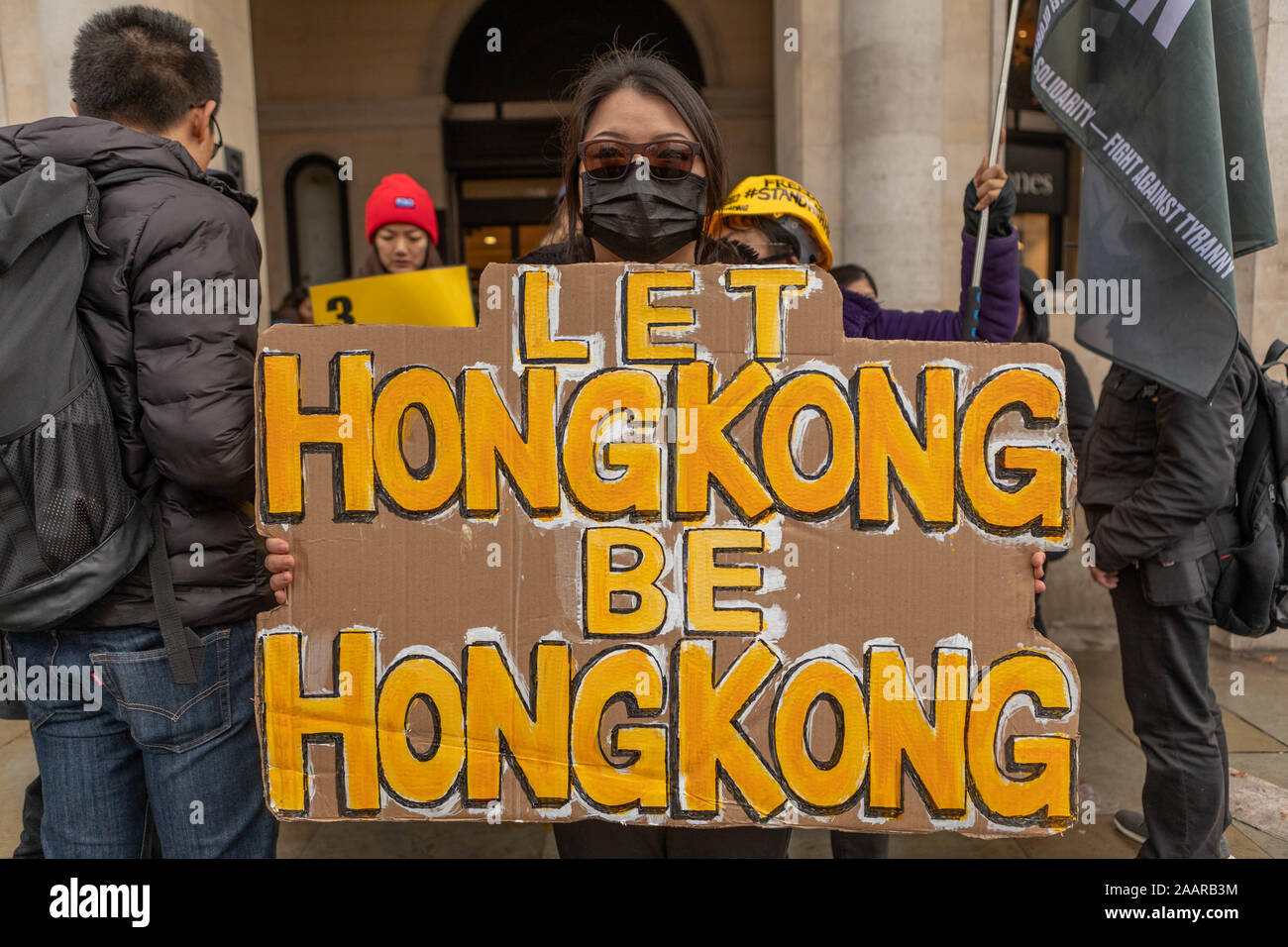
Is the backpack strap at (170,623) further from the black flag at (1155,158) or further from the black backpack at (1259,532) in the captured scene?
the black backpack at (1259,532)

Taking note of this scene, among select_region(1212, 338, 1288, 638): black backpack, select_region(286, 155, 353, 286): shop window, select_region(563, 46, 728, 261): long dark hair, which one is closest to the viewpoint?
select_region(563, 46, 728, 261): long dark hair

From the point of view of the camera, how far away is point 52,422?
5.07 ft

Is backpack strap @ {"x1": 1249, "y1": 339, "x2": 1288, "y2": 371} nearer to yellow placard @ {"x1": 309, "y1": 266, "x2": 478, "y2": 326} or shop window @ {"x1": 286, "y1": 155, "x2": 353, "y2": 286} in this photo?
yellow placard @ {"x1": 309, "y1": 266, "x2": 478, "y2": 326}

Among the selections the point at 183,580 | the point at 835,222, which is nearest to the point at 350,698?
the point at 183,580

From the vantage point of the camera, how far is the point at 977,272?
6.65 ft

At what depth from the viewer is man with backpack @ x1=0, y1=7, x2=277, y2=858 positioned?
1561mm

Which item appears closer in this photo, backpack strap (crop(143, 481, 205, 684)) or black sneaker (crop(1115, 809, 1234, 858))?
backpack strap (crop(143, 481, 205, 684))

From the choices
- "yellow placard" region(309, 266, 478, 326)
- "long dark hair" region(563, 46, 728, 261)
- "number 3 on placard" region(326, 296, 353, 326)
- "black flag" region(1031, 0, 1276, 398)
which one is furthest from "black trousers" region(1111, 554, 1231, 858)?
"number 3 on placard" region(326, 296, 353, 326)

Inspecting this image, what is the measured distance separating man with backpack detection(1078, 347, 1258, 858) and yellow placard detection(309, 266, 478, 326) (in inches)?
74.2

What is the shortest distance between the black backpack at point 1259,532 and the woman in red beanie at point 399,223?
2.75 meters

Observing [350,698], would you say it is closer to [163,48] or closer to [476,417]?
[476,417]

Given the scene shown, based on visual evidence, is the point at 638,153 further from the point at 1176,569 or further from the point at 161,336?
the point at 1176,569

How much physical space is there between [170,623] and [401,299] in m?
1.04

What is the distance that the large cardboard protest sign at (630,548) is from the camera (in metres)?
1.58
